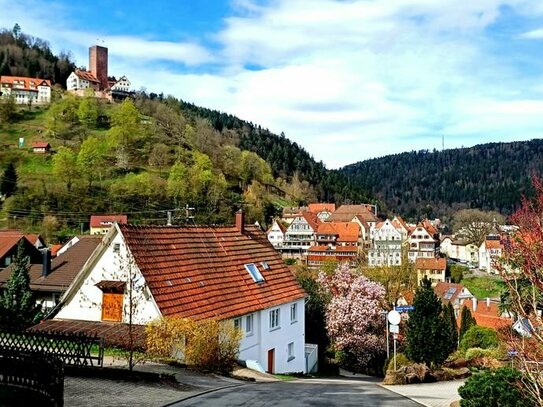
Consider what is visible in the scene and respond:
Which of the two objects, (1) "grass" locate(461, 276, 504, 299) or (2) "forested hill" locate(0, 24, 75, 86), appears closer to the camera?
(1) "grass" locate(461, 276, 504, 299)

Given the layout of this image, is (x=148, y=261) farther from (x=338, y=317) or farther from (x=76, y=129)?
(x=76, y=129)

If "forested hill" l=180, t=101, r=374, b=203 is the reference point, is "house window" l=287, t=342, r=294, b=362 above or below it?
below

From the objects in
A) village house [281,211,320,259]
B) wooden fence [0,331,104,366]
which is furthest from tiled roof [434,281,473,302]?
wooden fence [0,331,104,366]

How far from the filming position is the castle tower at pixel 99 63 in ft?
611

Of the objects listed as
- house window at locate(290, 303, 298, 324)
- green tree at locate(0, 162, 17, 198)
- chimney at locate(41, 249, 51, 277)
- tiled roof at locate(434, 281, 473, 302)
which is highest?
green tree at locate(0, 162, 17, 198)

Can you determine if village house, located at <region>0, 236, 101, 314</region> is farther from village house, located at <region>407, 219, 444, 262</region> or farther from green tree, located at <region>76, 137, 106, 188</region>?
village house, located at <region>407, 219, 444, 262</region>

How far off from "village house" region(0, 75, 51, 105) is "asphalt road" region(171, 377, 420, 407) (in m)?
159

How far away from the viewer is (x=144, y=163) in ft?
407

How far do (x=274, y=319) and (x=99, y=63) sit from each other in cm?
17895

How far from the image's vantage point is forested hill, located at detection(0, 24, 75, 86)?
181 meters

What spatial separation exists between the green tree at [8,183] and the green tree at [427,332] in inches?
3423

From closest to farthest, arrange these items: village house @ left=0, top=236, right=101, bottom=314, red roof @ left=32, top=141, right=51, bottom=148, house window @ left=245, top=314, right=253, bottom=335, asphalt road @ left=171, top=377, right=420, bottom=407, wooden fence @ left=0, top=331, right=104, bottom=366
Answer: asphalt road @ left=171, top=377, right=420, bottom=407, wooden fence @ left=0, top=331, right=104, bottom=366, house window @ left=245, top=314, right=253, bottom=335, village house @ left=0, top=236, right=101, bottom=314, red roof @ left=32, top=141, right=51, bottom=148

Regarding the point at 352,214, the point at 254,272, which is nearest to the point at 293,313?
the point at 254,272

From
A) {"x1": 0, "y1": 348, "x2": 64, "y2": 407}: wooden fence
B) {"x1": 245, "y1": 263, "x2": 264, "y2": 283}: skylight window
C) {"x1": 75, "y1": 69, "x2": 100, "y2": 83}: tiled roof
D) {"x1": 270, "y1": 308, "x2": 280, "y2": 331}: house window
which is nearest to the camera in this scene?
{"x1": 0, "y1": 348, "x2": 64, "y2": 407}: wooden fence
